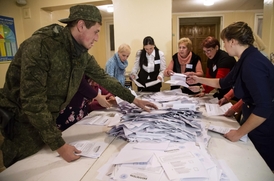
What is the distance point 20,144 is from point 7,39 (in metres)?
3.07

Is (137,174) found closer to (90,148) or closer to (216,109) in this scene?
(90,148)

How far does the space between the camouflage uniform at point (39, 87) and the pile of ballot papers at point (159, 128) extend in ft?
1.10

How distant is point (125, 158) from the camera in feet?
2.76

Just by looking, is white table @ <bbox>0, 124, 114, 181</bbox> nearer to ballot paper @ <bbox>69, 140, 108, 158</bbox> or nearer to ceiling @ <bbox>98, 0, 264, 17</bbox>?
ballot paper @ <bbox>69, 140, 108, 158</bbox>

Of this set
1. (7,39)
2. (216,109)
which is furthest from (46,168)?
(7,39)

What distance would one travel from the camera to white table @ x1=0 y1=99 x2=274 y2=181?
0.76 metres

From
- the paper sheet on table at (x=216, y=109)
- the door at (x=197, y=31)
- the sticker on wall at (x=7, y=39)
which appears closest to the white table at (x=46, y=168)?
the paper sheet on table at (x=216, y=109)

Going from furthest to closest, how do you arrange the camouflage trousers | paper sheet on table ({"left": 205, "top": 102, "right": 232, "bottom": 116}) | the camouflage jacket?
paper sheet on table ({"left": 205, "top": 102, "right": 232, "bottom": 116})
the camouflage trousers
the camouflage jacket

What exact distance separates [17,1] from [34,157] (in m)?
3.65

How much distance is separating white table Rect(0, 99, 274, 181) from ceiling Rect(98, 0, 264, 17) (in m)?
4.12

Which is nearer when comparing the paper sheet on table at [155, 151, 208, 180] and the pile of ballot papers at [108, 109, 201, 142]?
the paper sheet on table at [155, 151, 208, 180]

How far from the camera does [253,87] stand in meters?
1.00

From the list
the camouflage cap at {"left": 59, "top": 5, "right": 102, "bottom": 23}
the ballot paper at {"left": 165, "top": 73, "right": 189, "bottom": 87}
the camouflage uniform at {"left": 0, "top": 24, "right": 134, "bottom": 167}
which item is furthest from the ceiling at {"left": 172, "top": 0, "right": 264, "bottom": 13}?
the camouflage uniform at {"left": 0, "top": 24, "right": 134, "bottom": 167}

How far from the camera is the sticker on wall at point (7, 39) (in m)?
3.23
